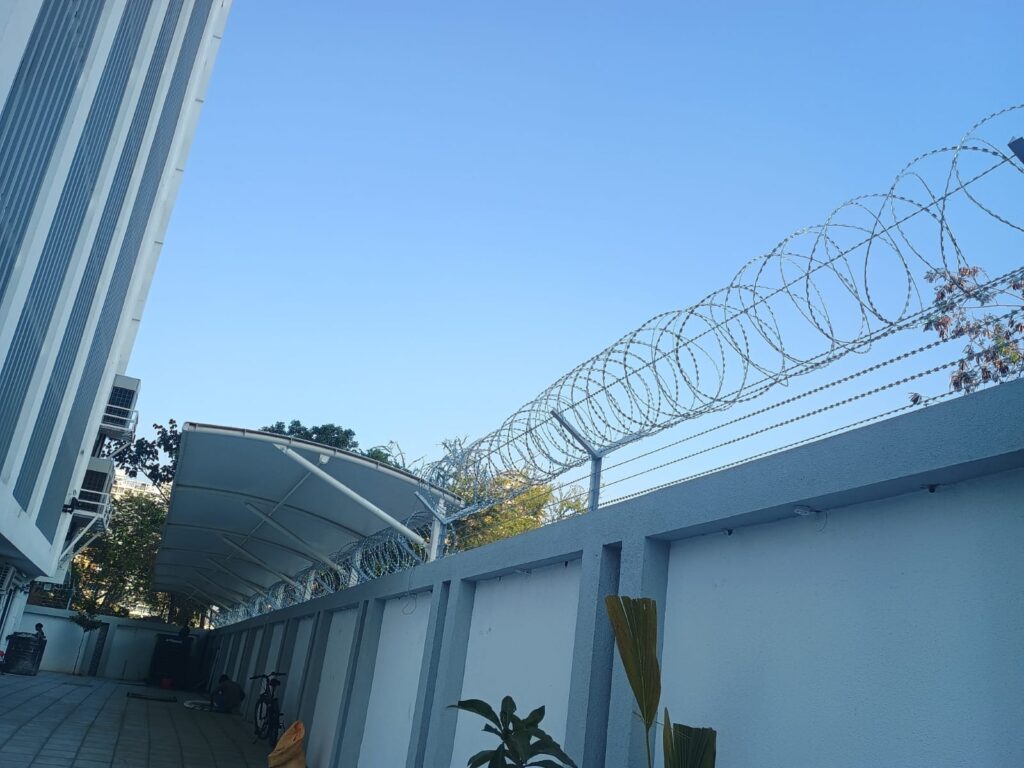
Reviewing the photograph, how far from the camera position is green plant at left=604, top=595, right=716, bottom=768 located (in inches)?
133

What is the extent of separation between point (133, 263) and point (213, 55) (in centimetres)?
1025

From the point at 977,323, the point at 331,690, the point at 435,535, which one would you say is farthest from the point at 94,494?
the point at 977,323

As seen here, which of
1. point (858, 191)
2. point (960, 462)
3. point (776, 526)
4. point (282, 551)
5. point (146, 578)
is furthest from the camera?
point (146, 578)

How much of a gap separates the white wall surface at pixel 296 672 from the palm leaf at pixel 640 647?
1107 centimetres

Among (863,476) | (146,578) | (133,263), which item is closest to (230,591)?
(133,263)

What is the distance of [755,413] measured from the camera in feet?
14.2

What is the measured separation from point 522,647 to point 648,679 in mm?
2913

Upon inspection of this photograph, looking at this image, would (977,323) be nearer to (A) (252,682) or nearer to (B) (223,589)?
(A) (252,682)

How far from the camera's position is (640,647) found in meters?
3.58

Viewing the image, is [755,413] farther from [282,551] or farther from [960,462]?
[282,551]

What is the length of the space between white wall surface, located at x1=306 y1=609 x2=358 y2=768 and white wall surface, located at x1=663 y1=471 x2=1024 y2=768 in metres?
7.44

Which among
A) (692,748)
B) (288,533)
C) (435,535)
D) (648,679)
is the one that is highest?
(288,533)

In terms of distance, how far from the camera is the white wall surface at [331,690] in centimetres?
1093

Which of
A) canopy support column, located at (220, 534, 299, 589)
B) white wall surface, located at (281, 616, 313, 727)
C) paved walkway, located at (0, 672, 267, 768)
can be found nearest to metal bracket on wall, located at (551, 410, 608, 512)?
paved walkway, located at (0, 672, 267, 768)
